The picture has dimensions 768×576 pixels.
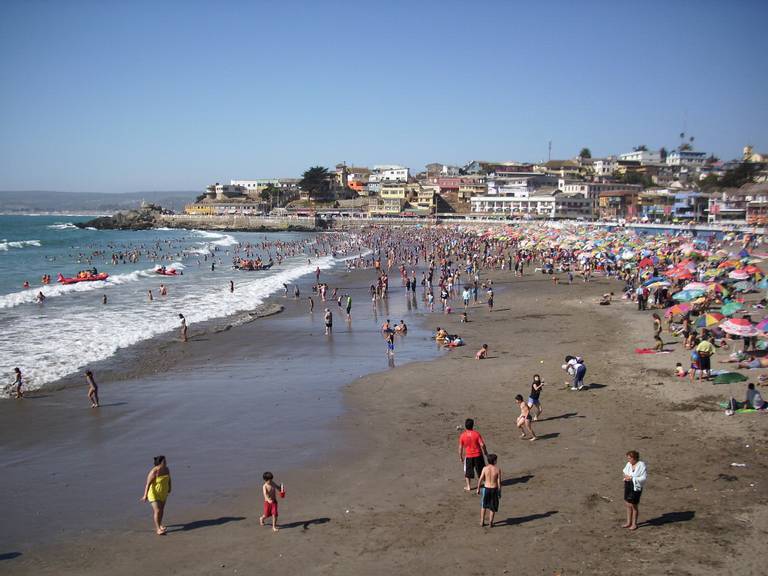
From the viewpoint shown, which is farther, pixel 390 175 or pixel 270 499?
pixel 390 175

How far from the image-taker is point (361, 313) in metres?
25.4

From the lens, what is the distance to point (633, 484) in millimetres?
6801

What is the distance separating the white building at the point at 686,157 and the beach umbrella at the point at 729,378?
138 metres

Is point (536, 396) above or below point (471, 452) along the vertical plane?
below

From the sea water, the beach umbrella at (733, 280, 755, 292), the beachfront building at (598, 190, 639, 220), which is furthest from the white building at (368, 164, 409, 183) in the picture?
the beach umbrella at (733, 280, 755, 292)

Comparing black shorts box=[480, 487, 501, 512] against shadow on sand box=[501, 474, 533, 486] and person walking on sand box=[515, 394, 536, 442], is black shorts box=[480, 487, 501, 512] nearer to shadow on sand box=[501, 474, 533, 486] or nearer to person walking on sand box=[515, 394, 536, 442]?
shadow on sand box=[501, 474, 533, 486]

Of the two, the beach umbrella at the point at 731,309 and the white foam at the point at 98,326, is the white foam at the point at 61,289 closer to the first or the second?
the white foam at the point at 98,326

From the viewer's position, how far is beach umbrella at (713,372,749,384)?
39.3 ft

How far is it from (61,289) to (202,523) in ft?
99.5

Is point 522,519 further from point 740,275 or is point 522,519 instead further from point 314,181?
point 314,181

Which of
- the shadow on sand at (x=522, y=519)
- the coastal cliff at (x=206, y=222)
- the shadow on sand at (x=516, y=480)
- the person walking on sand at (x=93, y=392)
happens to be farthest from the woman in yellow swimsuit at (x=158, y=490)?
the coastal cliff at (x=206, y=222)

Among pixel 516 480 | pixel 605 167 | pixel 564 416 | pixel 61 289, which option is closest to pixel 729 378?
pixel 564 416

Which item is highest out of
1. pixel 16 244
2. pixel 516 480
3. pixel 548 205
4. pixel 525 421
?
pixel 548 205

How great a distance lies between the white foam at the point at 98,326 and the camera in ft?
55.4
